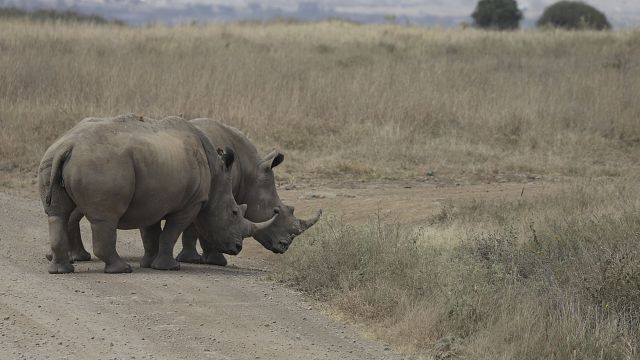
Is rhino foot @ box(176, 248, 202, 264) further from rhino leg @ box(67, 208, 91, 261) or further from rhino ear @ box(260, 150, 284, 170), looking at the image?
rhino ear @ box(260, 150, 284, 170)

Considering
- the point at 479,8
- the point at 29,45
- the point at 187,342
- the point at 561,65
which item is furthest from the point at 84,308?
the point at 479,8

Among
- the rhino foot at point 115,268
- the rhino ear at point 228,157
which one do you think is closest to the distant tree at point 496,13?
the rhino ear at point 228,157

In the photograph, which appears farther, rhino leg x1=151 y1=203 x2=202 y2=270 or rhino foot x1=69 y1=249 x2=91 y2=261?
rhino foot x1=69 y1=249 x2=91 y2=261

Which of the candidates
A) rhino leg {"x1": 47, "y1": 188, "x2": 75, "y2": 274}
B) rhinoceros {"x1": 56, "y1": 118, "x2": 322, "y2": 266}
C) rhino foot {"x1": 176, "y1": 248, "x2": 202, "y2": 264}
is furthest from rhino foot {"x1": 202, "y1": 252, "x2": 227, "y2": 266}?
rhino leg {"x1": 47, "y1": 188, "x2": 75, "y2": 274}

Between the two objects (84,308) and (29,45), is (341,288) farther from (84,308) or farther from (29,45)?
(29,45)

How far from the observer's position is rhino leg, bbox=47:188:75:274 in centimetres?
888

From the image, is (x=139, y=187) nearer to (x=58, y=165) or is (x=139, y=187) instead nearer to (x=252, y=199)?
(x=58, y=165)

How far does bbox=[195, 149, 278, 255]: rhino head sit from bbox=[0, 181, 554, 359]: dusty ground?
0.29 m

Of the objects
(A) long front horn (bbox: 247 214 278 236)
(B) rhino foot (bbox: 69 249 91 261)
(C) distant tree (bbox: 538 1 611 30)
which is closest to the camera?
(B) rhino foot (bbox: 69 249 91 261)

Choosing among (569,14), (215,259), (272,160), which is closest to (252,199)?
(272,160)

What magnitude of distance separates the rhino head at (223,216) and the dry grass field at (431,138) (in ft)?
2.03

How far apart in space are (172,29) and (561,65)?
14058mm

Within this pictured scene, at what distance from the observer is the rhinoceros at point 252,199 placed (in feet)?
34.6

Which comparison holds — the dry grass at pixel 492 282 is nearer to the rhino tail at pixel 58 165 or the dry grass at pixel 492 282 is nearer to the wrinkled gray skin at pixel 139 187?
the wrinkled gray skin at pixel 139 187
